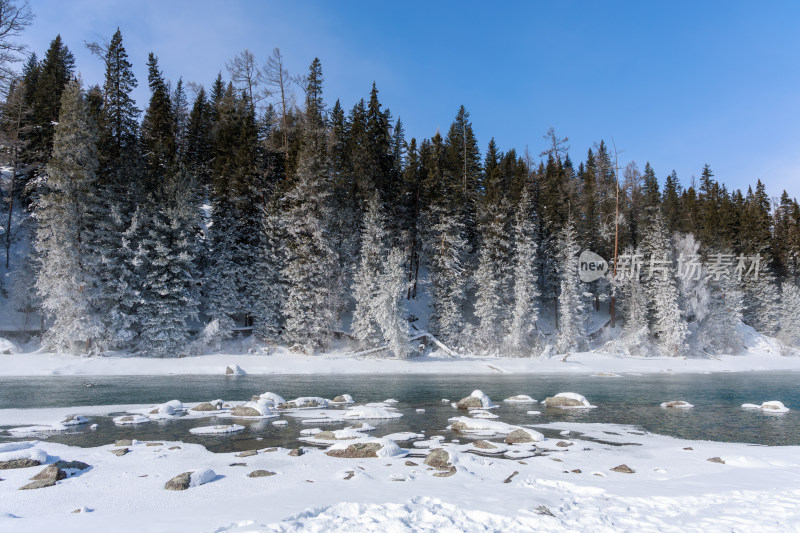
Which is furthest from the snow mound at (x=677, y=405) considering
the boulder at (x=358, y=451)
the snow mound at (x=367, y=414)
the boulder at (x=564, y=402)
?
the boulder at (x=358, y=451)

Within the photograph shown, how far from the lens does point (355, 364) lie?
37875mm

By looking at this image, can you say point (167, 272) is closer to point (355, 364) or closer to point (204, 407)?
point (355, 364)

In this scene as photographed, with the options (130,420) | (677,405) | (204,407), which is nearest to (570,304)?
(677,405)

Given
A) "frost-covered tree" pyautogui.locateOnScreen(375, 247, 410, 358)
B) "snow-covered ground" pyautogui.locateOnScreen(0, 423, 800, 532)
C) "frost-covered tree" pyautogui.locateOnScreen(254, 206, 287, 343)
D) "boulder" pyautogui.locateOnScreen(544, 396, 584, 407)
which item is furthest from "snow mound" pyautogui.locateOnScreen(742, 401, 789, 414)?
"frost-covered tree" pyautogui.locateOnScreen(254, 206, 287, 343)

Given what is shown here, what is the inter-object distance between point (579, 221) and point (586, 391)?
29.3m

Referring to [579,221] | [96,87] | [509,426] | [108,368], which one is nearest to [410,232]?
[579,221]

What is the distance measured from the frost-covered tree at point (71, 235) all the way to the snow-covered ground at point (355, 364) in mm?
2280

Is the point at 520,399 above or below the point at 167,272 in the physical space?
below

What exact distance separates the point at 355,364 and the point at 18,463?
28339 millimetres

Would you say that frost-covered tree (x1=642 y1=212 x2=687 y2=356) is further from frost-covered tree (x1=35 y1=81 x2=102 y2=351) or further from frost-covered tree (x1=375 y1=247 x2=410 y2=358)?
frost-covered tree (x1=35 y1=81 x2=102 y2=351)

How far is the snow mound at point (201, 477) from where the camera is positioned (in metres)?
9.03

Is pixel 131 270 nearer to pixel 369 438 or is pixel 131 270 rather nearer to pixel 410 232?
pixel 410 232

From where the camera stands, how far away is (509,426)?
15781 mm

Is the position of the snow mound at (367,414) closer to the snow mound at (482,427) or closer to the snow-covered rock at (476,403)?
the snow mound at (482,427)
